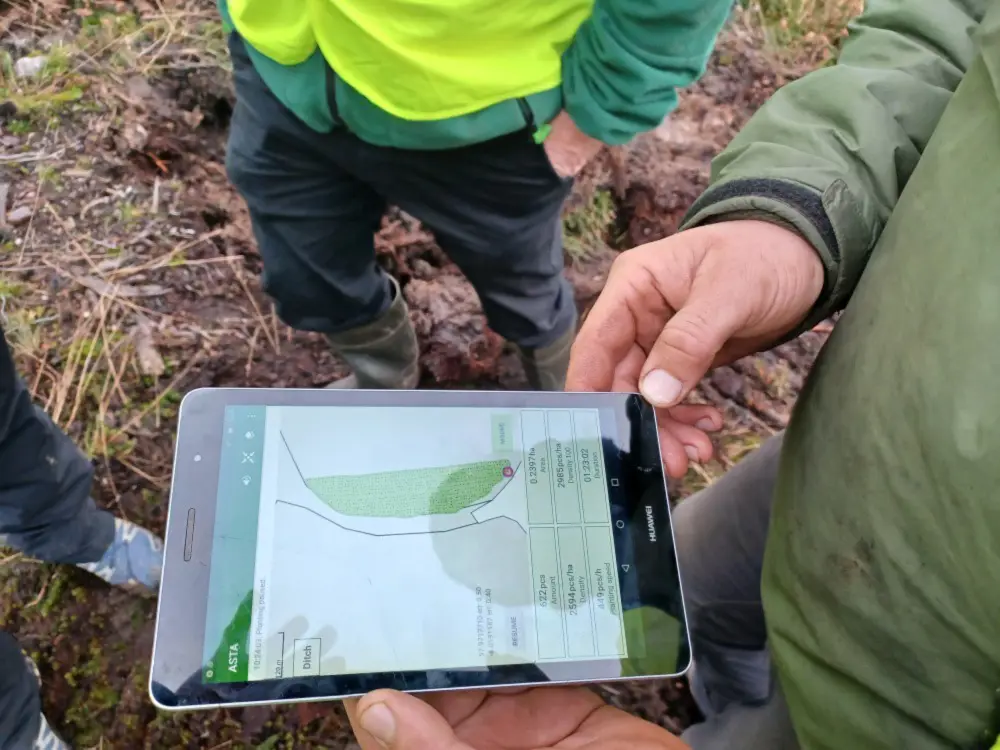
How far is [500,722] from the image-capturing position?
0.86 metres

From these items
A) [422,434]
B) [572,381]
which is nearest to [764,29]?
[572,381]

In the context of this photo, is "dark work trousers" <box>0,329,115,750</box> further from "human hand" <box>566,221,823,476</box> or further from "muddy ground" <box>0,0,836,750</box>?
"human hand" <box>566,221,823,476</box>

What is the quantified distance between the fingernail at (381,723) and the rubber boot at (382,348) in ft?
3.02

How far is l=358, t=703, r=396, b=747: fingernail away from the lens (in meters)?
0.71

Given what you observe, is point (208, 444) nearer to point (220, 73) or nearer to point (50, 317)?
point (50, 317)

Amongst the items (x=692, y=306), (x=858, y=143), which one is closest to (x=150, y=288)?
(x=692, y=306)

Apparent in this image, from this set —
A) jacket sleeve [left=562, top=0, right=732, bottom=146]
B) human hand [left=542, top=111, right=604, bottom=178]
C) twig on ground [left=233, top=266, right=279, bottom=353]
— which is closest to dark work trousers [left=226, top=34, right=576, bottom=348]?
human hand [left=542, top=111, right=604, bottom=178]

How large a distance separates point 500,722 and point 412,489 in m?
0.31

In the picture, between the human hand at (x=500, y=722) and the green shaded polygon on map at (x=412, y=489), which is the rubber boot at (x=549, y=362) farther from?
the human hand at (x=500, y=722)

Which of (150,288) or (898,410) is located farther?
Result: (150,288)

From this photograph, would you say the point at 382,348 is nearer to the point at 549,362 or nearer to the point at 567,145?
the point at 549,362

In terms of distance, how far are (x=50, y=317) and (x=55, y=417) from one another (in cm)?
27

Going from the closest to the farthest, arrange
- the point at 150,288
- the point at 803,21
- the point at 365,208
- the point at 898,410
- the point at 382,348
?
1. the point at 898,410
2. the point at 365,208
3. the point at 382,348
4. the point at 150,288
5. the point at 803,21

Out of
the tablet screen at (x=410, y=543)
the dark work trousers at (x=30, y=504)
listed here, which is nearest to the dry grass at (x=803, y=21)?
the tablet screen at (x=410, y=543)
